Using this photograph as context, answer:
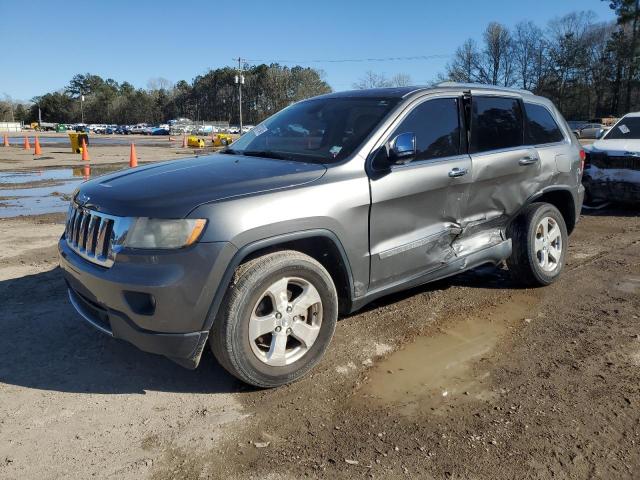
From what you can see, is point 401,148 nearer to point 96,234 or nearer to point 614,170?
point 96,234

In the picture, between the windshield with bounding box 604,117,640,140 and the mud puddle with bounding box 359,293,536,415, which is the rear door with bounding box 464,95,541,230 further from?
the windshield with bounding box 604,117,640,140

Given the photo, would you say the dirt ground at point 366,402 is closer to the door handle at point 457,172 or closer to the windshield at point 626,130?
the door handle at point 457,172

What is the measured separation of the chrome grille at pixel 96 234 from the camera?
2.89 m

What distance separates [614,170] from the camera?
875cm

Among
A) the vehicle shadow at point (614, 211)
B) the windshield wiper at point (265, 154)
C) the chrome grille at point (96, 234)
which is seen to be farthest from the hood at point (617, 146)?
the chrome grille at point (96, 234)

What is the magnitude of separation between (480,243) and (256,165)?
2005 millimetres

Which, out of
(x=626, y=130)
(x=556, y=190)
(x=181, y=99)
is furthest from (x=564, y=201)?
(x=181, y=99)

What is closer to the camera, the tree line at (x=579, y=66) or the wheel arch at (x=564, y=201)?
the wheel arch at (x=564, y=201)

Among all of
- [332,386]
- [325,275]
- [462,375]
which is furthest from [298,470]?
[462,375]

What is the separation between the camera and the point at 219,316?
2.90m

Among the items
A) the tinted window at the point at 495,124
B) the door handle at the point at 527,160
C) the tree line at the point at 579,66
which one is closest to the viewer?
the tinted window at the point at 495,124

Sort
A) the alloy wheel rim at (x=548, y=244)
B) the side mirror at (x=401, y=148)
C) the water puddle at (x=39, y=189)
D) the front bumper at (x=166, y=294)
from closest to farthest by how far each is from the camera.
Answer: the front bumper at (x=166, y=294)
the side mirror at (x=401, y=148)
the alloy wheel rim at (x=548, y=244)
the water puddle at (x=39, y=189)

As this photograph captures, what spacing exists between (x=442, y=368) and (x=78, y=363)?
7.99 feet

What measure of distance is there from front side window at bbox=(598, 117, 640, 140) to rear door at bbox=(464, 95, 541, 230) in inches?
235
